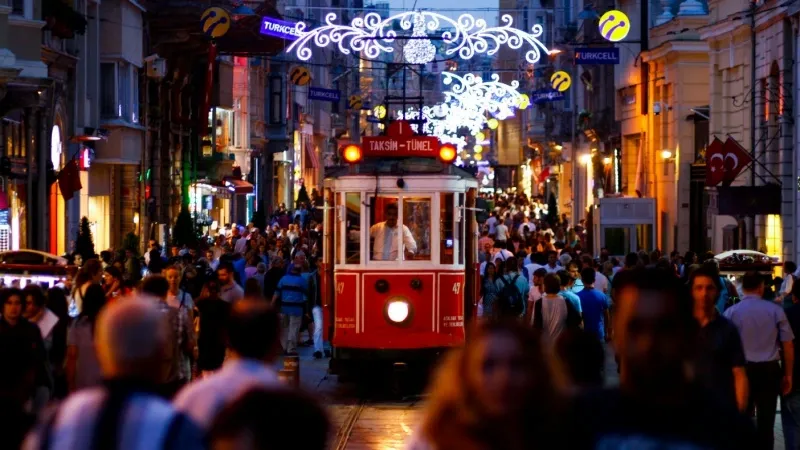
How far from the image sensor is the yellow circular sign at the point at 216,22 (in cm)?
3481

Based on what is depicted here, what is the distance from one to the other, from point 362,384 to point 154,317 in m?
14.9

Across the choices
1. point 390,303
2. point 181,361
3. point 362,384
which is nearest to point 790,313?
point 181,361

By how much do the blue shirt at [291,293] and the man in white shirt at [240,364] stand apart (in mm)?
16623

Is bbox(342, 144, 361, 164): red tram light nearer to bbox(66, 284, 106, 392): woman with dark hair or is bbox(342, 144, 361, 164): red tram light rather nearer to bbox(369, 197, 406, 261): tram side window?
bbox(369, 197, 406, 261): tram side window

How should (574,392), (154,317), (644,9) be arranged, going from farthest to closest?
1. (644,9)
2. (154,317)
3. (574,392)

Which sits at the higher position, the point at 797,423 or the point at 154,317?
the point at 154,317

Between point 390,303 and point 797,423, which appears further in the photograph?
point 390,303

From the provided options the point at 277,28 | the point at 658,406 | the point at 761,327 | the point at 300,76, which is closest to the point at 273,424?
the point at 658,406

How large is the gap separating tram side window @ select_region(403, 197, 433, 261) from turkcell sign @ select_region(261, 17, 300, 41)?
603 inches

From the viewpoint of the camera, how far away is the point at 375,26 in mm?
32750

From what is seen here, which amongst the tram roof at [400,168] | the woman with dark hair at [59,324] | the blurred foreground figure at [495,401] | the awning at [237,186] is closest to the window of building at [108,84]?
the awning at [237,186]

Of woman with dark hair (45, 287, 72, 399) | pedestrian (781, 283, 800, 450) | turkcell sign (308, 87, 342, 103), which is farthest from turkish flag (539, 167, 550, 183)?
pedestrian (781, 283, 800, 450)

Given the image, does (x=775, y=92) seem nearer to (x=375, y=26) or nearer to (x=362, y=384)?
(x=375, y=26)

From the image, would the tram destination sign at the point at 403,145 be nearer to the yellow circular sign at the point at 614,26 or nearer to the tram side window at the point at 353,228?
the tram side window at the point at 353,228
